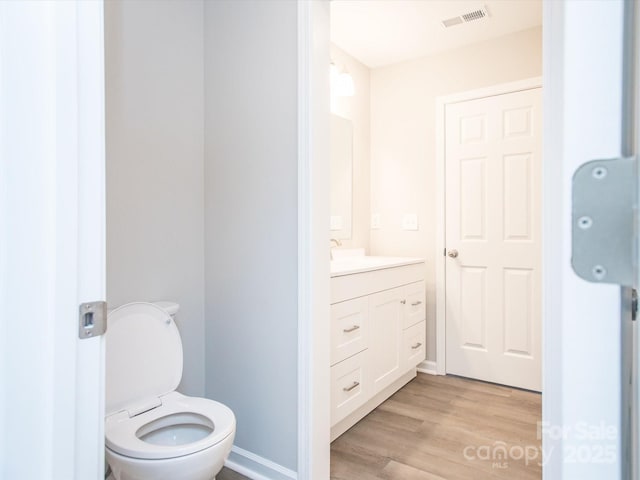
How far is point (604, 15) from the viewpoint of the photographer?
1.02 ft

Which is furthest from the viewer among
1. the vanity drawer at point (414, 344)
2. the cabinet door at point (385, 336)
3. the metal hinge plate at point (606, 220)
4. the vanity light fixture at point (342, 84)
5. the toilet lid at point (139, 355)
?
the vanity light fixture at point (342, 84)

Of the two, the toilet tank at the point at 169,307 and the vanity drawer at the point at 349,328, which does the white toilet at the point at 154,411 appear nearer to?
the toilet tank at the point at 169,307

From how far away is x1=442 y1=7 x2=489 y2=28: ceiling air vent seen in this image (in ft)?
8.43

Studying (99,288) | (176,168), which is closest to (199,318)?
(176,168)

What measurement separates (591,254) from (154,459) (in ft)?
4.30

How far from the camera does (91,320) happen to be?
2.37ft

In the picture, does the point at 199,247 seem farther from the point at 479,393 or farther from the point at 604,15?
the point at 479,393

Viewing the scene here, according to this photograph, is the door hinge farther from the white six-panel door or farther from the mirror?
the white six-panel door

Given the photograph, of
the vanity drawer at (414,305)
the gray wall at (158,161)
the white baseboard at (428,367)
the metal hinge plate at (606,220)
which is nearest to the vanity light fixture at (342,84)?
the gray wall at (158,161)

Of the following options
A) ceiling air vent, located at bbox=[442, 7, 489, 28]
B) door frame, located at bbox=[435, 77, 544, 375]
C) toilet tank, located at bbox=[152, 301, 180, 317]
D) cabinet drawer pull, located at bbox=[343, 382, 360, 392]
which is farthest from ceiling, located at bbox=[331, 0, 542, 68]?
cabinet drawer pull, located at bbox=[343, 382, 360, 392]

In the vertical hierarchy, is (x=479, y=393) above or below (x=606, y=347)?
below

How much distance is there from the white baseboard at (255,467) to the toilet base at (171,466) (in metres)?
0.50

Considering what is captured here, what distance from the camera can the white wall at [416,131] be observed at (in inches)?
116

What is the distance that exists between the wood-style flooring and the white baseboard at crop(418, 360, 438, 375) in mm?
300
